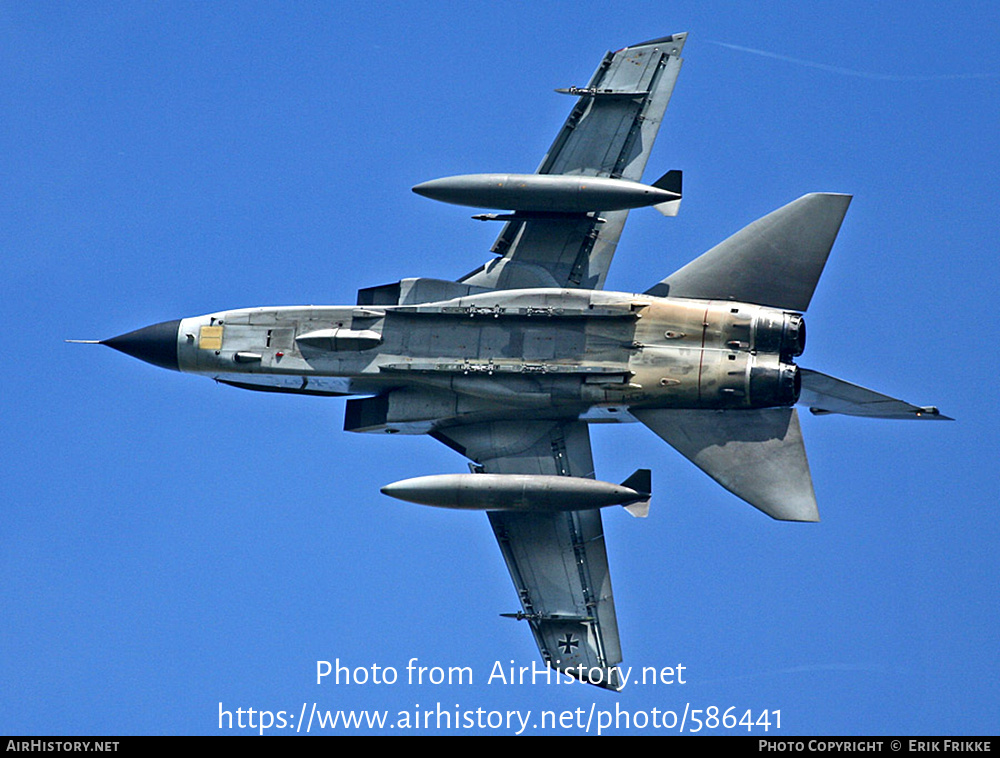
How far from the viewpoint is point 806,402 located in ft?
87.6

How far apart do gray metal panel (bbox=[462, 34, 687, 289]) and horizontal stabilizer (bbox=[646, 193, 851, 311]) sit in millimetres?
1478

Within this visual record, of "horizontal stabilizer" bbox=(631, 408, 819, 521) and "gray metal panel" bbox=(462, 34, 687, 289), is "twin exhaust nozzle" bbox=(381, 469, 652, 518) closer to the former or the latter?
"horizontal stabilizer" bbox=(631, 408, 819, 521)

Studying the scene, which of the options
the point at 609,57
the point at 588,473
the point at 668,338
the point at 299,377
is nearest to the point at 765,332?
the point at 668,338

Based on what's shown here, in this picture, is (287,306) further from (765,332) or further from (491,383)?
(765,332)

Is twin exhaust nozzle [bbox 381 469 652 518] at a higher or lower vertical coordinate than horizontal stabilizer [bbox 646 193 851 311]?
lower

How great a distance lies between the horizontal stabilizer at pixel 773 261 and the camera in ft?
87.5

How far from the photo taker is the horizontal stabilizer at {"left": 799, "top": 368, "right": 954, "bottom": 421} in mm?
26125

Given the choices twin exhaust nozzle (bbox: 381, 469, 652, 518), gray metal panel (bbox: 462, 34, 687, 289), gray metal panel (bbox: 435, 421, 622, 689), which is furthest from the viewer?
gray metal panel (bbox: 462, 34, 687, 289)

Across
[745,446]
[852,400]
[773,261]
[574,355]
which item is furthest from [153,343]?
[852,400]

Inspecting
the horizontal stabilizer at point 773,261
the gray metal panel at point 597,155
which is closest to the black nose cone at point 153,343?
the gray metal panel at point 597,155

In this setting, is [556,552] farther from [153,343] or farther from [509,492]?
[153,343]

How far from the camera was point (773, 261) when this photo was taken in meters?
26.8

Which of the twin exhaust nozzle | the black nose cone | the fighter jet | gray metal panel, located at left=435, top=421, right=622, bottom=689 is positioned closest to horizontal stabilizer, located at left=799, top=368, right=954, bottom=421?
the fighter jet

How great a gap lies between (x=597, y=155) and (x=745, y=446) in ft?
18.5
